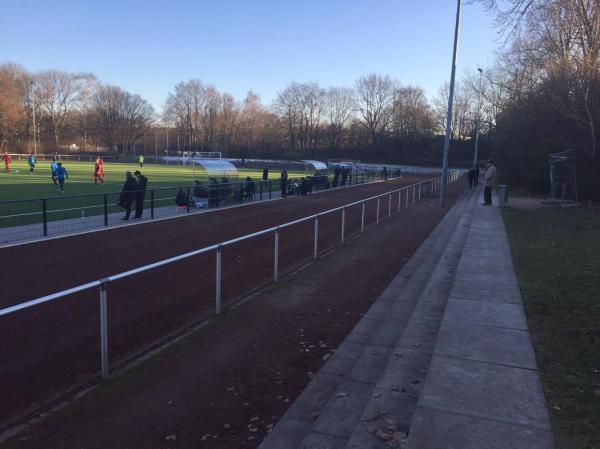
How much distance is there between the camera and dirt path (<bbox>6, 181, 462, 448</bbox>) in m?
3.85

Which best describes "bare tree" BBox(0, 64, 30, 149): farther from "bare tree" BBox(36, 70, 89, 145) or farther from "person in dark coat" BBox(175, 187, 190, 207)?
"person in dark coat" BBox(175, 187, 190, 207)

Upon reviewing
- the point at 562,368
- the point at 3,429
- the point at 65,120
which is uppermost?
the point at 65,120

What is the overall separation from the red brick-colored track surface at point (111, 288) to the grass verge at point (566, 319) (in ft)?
14.0

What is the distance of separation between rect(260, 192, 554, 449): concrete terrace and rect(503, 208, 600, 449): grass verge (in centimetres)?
16

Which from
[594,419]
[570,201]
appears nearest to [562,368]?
[594,419]

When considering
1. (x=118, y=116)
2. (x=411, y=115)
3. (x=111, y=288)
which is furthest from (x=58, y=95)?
(x=111, y=288)

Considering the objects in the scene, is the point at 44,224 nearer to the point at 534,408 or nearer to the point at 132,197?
the point at 132,197

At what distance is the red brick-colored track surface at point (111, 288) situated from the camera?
505cm

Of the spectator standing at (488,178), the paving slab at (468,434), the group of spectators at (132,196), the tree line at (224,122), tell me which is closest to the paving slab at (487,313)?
the paving slab at (468,434)

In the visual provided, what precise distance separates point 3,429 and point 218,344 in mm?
2318

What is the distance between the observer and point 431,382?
14.2ft

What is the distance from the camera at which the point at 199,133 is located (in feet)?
387

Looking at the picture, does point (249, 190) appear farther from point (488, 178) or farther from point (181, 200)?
point (488, 178)

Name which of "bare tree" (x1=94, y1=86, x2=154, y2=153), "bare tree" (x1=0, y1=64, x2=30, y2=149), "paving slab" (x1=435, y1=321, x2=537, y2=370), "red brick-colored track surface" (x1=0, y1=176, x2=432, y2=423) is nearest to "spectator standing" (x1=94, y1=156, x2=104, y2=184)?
"red brick-colored track surface" (x1=0, y1=176, x2=432, y2=423)
